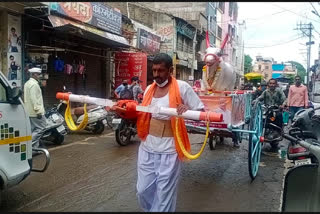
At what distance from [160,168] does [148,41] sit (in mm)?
15471

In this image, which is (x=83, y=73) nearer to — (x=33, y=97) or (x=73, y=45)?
(x=73, y=45)

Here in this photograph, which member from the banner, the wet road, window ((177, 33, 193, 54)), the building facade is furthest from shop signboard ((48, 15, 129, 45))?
the building facade

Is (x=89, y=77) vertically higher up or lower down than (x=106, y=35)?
lower down

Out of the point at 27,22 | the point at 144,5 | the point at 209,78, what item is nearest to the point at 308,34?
the point at 144,5

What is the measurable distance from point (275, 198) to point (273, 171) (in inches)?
63.8

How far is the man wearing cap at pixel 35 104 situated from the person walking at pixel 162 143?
419 centimetres

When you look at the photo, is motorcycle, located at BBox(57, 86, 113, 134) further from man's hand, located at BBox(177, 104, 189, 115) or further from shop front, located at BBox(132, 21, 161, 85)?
man's hand, located at BBox(177, 104, 189, 115)

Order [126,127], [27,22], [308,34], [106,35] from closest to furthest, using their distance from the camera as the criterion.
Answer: [126,127] < [27,22] < [106,35] < [308,34]

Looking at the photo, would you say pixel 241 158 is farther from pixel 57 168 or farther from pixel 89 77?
pixel 89 77

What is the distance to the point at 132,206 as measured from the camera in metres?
4.54

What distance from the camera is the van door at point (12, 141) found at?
159 inches

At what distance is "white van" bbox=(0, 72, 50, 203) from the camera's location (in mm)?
4051

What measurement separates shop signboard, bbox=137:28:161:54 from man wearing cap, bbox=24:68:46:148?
10.2 m

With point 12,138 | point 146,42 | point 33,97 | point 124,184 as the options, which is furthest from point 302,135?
point 146,42
